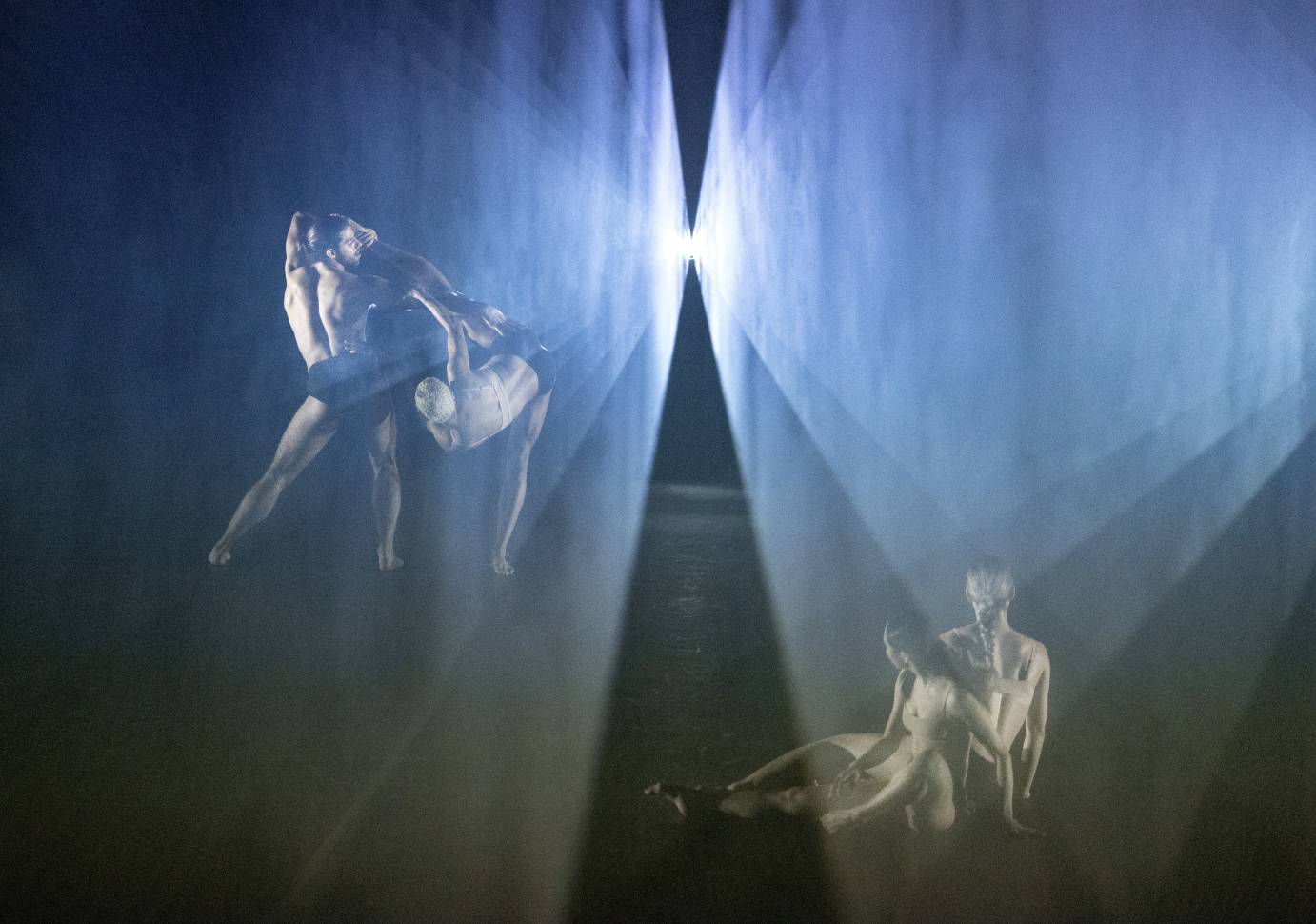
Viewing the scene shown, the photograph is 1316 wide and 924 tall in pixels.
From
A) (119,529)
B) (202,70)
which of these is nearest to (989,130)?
(202,70)

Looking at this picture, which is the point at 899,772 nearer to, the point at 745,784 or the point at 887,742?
the point at 887,742

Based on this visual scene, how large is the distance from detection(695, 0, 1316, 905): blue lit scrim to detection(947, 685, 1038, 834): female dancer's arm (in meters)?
0.27

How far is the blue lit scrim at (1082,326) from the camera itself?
11.2 feet

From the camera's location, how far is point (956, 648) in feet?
11.3

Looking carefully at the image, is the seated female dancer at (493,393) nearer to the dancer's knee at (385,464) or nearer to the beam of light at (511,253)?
the beam of light at (511,253)

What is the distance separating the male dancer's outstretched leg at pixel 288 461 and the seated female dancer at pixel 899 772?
6.14ft

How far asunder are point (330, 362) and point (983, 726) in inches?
114

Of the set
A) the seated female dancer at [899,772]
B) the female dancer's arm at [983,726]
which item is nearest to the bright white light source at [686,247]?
the seated female dancer at [899,772]

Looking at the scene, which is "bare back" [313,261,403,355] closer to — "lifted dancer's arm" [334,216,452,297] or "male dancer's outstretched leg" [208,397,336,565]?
"lifted dancer's arm" [334,216,452,297]

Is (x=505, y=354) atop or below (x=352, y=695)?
atop

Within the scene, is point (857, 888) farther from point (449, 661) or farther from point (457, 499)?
point (457, 499)

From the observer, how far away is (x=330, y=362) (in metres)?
3.69

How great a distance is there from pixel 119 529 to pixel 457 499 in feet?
4.31

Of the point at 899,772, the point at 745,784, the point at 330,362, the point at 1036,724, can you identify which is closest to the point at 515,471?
the point at 330,362
